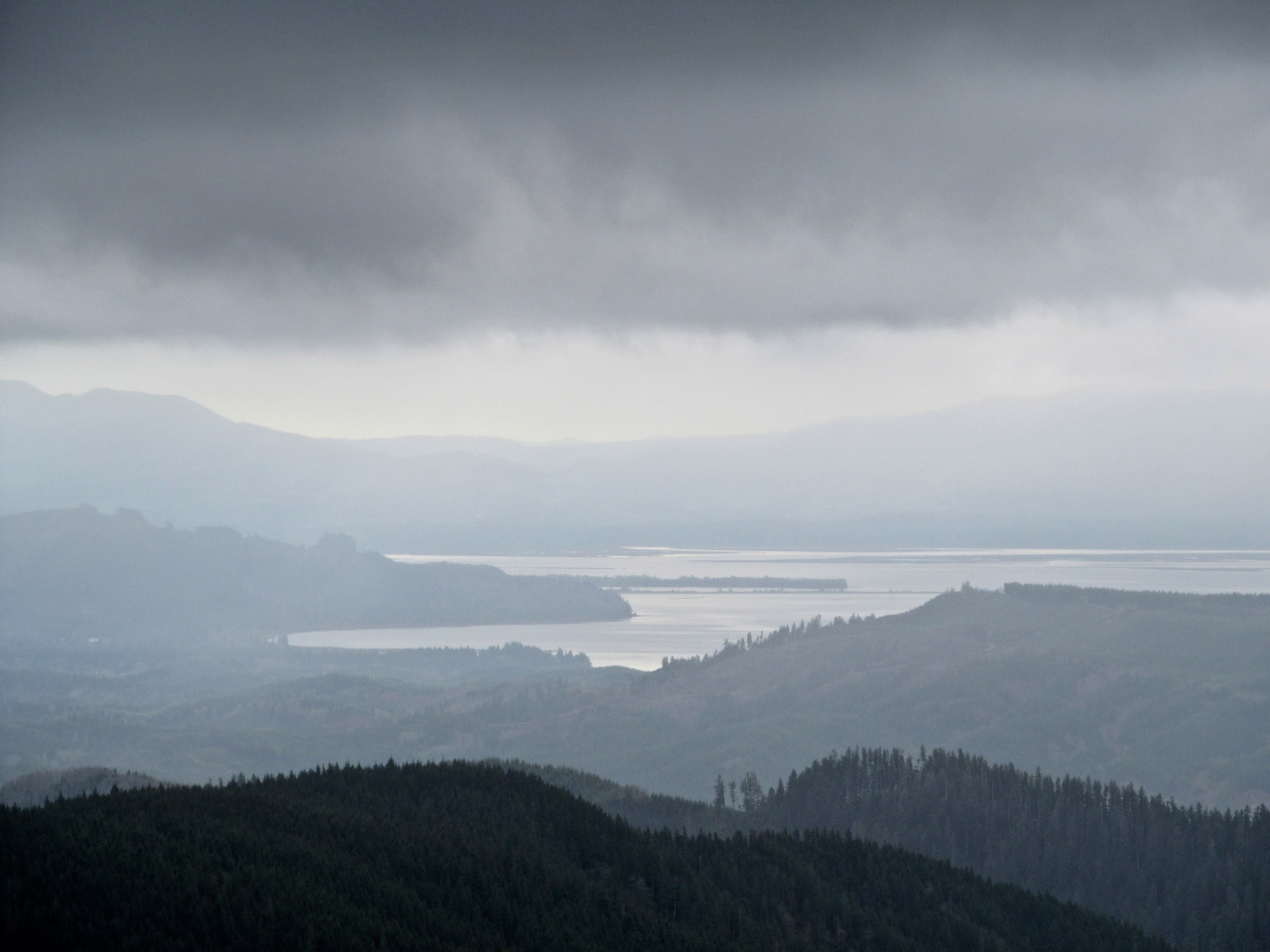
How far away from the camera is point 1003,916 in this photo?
11906 cm

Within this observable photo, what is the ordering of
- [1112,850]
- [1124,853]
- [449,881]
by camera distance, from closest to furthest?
[449,881] → [1124,853] → [1112,850]

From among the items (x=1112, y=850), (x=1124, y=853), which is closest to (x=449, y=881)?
(x=1124, y=853)

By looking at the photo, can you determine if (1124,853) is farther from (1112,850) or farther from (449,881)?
(449,881)

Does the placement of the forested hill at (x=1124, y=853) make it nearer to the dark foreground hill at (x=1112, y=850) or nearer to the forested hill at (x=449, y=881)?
the dark foreground hill at (x=1112, y=850)

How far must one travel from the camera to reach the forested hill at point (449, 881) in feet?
186

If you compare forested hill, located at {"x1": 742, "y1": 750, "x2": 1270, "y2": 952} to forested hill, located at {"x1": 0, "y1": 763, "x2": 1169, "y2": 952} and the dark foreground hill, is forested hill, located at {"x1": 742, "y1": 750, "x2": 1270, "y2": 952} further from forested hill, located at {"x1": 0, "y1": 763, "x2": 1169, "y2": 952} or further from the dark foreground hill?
forested hill, located at {"x1": 0, "y1": 763, "x2": 1169, "y2": 952}

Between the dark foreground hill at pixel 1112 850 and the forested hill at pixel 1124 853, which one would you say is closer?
the forested hill at pixel 1124 853

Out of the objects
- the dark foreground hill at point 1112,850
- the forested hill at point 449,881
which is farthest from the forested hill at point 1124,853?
the forested hill at point 449,881

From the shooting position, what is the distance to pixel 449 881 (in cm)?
7769

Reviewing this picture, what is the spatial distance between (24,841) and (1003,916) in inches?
3432

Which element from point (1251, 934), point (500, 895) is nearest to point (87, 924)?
point (500, 895)

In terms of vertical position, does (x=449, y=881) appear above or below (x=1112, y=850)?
above

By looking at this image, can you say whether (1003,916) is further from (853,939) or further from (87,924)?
(87,924)

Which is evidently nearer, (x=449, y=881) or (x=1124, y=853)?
(x=449, y=881)
